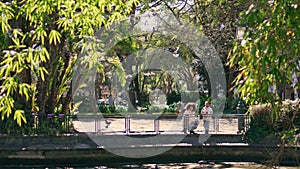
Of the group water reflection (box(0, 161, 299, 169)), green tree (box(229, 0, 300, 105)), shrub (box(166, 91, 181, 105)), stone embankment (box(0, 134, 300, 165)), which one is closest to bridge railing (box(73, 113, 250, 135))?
stone embankment (box(0, 134, 300, 165))

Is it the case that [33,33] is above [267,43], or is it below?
above

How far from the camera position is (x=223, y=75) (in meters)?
32.0

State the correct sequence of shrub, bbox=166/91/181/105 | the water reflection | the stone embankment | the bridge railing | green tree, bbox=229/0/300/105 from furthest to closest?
shrub, bbox=166/91/181/105
the bridge railing
the stone embankment
the water reflection
green tree, bbox=229/0/300/105

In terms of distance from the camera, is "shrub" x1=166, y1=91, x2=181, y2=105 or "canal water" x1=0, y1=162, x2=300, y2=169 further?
"shrub" x1=166, y1=91, x2=181, y2=105

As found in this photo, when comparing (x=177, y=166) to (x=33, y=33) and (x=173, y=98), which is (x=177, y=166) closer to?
(x=33, y=33)

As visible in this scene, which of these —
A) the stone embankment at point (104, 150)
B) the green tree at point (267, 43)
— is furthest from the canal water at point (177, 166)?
the green tree at point (267, 43)

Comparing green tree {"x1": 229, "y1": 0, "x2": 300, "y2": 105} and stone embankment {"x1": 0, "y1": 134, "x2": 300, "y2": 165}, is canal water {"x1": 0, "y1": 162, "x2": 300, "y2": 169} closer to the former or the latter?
stone embankment {"x1": 0, "y1": 134, "x2": 300, "y2": 165}

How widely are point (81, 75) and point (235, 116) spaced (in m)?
7.62

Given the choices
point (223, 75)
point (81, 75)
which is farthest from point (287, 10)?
point (223, 75)

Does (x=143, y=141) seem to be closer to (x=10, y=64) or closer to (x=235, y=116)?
(x=235, y=116)

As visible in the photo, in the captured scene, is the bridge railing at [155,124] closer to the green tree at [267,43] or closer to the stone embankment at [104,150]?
the stone embankment at [104,150]

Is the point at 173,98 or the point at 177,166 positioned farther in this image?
the point at 173,98

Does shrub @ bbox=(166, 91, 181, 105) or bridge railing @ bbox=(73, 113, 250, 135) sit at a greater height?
shrub @ bbox=(166, 91, 181, 105)

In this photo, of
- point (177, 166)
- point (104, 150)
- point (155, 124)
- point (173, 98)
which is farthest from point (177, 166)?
point (173, 98)
